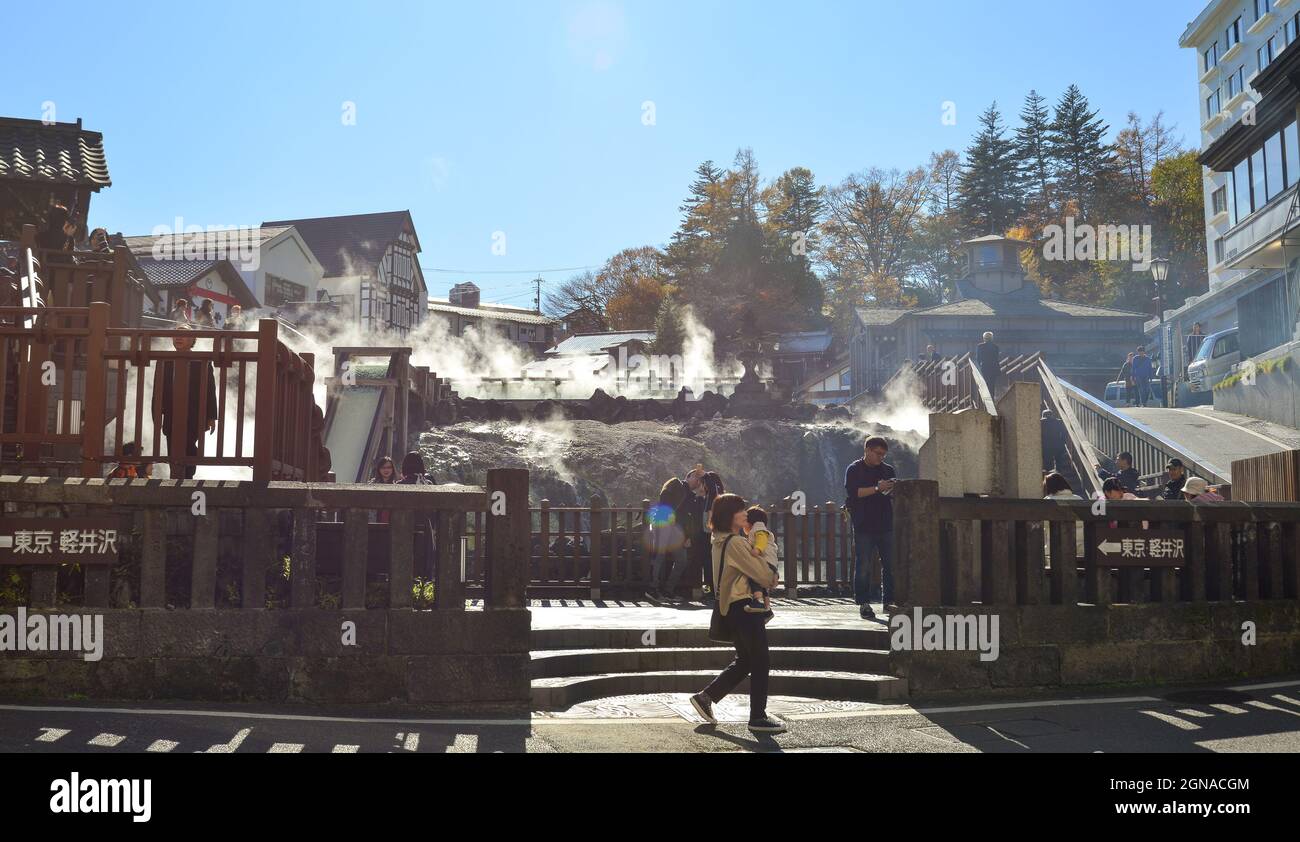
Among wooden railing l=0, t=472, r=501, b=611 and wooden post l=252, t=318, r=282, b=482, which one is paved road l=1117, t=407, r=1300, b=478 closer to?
wooden railing l=0, t=472, r=501, b=611

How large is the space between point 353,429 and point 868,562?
41.9ft

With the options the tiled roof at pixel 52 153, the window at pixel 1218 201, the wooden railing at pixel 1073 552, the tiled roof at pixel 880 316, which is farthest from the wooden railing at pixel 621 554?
the window at pixel 1218 201

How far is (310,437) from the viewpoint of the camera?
38.3 feet

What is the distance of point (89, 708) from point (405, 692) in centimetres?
214

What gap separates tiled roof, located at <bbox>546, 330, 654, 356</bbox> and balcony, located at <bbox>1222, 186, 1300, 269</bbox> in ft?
107

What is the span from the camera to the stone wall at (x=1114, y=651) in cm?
969

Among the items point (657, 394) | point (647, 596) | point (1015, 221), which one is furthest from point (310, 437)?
point (1015, 221)

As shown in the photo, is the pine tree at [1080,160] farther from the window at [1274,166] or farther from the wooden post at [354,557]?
the wooden post at [354,557]

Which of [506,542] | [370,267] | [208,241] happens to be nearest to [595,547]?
[506,542]

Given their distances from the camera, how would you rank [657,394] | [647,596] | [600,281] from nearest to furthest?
1. [647,596]
2. [657,394]
3. [600,281]

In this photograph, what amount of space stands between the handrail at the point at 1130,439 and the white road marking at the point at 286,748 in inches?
585

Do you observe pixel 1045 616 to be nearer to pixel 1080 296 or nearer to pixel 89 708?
pixel 89 708

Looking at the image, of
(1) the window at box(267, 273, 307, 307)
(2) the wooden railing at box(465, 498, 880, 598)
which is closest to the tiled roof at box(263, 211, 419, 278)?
(1) the window at box(267, 273, 307, 307)

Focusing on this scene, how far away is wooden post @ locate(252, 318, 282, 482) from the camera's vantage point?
9.09m
